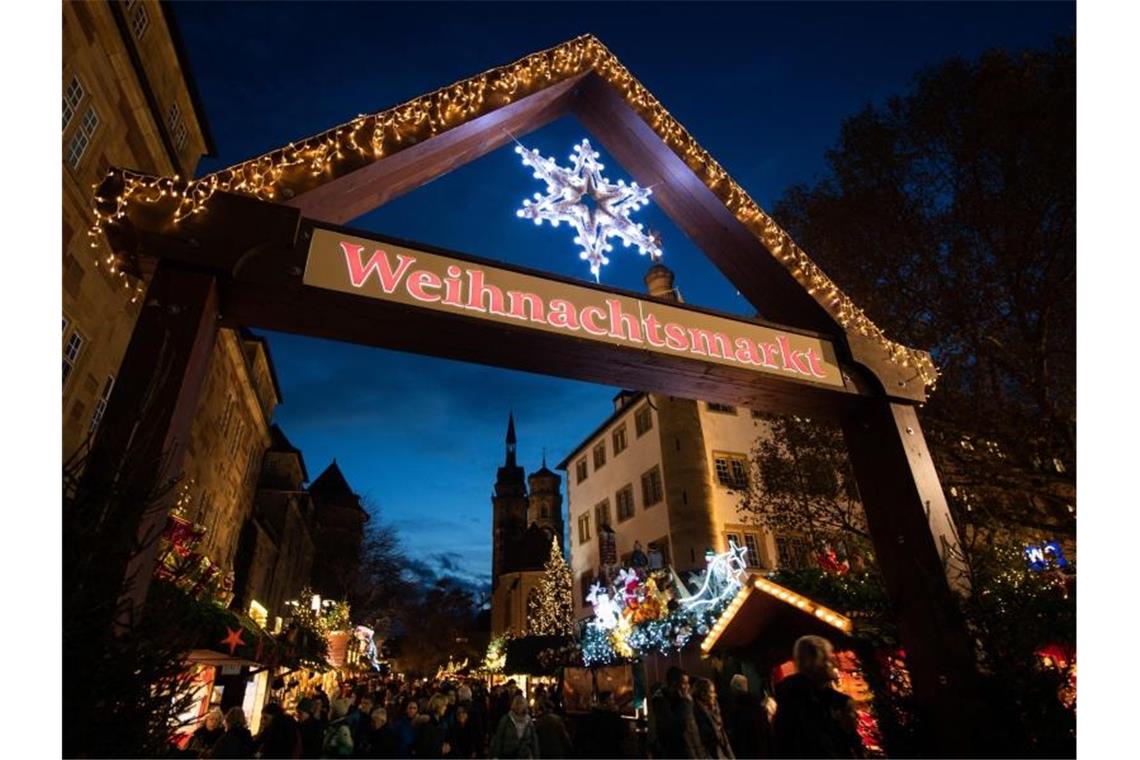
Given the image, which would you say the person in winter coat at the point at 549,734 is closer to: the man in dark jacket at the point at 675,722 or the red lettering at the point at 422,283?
the man in dark jacket at the point at 675,722

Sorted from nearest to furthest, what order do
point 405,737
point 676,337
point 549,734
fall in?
1. point 676,337
2. point 549,734
3. point 405,737

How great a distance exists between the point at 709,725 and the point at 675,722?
0.56m

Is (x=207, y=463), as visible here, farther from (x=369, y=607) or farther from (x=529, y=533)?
(x=529, y=533)

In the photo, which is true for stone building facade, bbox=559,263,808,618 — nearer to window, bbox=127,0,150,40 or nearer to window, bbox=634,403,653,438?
window, bbox=634,403,653,438

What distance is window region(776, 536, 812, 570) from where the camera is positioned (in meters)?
Answer: 24.7

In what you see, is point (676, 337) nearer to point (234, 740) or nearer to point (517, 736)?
point (517, 736)

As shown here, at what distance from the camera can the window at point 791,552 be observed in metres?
24.7

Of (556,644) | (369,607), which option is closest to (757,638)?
(556,644)

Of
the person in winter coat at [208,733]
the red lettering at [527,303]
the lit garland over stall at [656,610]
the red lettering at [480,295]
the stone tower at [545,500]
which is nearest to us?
the red lettering at [480,295]

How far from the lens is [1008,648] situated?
402cm

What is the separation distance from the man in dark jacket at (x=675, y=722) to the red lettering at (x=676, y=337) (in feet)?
13.3

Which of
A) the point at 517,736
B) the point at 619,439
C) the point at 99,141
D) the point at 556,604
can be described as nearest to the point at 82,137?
the point at 99,141

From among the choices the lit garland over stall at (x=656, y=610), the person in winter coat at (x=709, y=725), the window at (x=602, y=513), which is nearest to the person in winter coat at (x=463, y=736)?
the lit garland over stall at (x=656, y=610)

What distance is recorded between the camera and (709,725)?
6781mm
